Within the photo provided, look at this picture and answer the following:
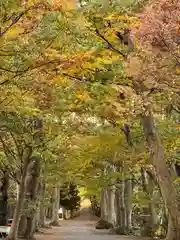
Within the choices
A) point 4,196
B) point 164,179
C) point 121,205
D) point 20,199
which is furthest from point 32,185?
point 164,179

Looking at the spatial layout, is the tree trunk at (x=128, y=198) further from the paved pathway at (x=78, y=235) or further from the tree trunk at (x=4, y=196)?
the tree trunk at (x=4, y=196)

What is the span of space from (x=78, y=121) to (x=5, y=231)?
7.65 metres

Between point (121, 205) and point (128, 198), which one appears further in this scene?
point (128, 198)

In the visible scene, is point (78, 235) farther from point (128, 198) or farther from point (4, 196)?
point (4, 196)

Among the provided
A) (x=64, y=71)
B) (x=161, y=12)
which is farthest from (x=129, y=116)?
(x=161, y=12)

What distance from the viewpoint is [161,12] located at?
27.8 feet

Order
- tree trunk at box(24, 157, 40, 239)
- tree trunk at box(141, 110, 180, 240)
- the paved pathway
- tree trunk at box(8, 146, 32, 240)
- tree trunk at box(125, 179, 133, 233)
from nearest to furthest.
Result: tree trunk at box(141, 110, 180, 240)
tree trunk at box(8, 146, 32, 240)
tree trunk at box(24, 157, 40, 239)
the paved pathway
tree trunk at box(125, 179, 133, 233)

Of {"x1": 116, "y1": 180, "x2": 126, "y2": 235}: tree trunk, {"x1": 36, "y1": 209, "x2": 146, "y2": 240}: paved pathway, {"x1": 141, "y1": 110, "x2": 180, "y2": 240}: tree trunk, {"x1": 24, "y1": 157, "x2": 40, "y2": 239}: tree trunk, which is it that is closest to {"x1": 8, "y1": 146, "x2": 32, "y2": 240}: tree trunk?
{"x1": 24, "y1": 157, "x2": 40, "y2": 239}: tree trunk

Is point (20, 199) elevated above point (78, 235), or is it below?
above

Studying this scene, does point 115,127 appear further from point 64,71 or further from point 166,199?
point 64,71

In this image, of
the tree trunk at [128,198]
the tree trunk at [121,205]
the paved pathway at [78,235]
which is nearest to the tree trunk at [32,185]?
the paved pathway at [78,235]

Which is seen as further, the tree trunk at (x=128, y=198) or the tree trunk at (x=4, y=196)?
the tree trunk at (x=128, y=198)

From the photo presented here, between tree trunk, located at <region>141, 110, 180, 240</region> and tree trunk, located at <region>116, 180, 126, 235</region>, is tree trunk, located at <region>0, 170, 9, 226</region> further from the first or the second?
tree trunk, located at <region>141, 110, 180, 240</region>

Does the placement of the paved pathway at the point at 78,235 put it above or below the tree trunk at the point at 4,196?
below
